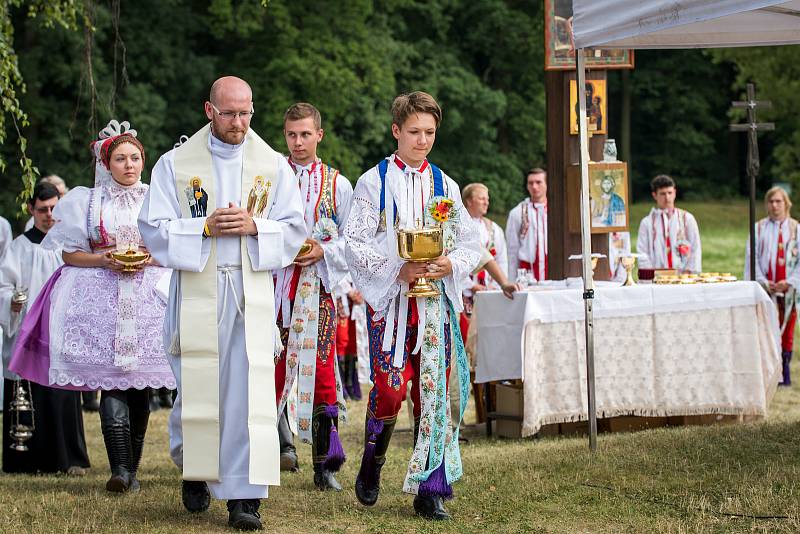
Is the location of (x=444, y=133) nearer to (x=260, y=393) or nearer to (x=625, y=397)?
(x=625, y=397)

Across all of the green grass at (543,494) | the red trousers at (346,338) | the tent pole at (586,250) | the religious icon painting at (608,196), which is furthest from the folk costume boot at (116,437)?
the red trousers at (346,338)

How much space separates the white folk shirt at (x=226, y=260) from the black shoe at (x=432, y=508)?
839mm

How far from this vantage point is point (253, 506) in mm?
6324

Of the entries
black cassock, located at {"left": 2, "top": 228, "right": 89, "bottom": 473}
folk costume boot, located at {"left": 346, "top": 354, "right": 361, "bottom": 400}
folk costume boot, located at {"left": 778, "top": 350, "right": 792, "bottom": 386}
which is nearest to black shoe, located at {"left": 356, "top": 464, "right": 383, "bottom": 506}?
black cassock, located at {"left": 2, "top": 228, "right": 89, "bottom": 473}

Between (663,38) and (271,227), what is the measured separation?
363cm

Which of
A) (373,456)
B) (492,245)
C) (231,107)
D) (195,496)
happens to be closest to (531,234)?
(492,245)

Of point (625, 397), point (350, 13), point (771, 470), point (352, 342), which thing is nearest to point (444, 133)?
point (350, 13)

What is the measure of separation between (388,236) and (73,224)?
2.22 meters

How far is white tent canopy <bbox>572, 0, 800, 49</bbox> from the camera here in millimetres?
6633

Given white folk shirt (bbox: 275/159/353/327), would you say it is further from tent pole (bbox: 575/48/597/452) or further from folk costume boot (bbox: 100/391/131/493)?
tent pole (bbox: 575/48/597/452)

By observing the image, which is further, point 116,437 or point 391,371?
point 116,437

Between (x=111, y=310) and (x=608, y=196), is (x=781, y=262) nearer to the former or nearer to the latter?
(x=608, y=196)

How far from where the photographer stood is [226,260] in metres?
6.39

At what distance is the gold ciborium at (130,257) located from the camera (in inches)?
298
